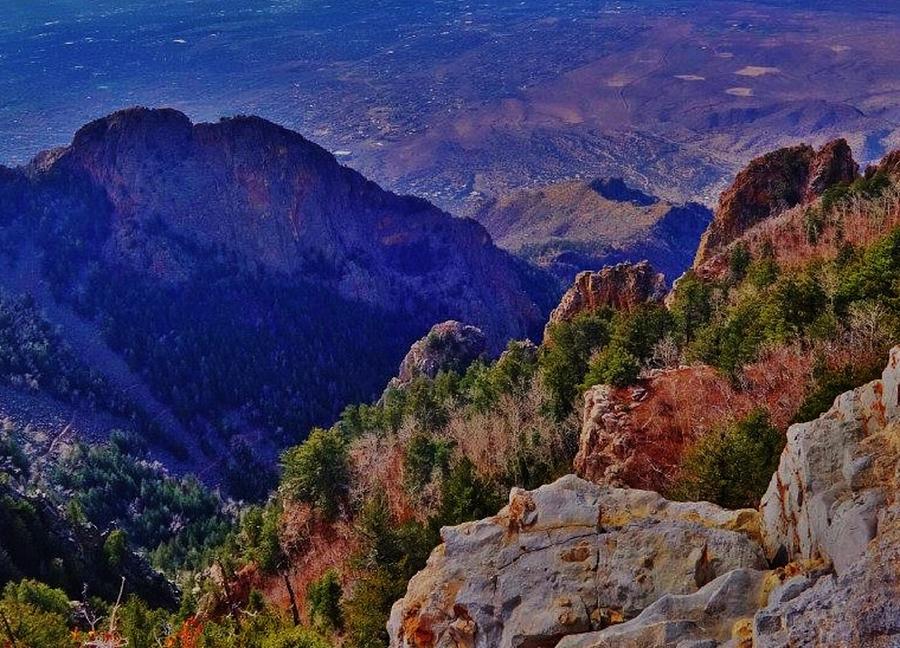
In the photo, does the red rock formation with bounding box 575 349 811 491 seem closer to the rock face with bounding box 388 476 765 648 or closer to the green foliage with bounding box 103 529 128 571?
the rock face with bounding box 388 476 765 648

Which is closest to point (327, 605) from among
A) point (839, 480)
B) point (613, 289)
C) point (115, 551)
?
point (839, 480)

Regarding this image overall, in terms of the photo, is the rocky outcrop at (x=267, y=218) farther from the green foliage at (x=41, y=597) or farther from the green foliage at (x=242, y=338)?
the green foliage at (x=41, y=597)

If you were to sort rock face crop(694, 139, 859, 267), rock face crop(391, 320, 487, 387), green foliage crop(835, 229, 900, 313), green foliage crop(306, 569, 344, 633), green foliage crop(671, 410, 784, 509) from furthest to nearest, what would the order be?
rock face crop(391, 320, 487, 387) < rock face crop(694, 139, 859, 267) < green foliage crop(306, 569, 344, 633) < green foliage crop(835, 229, 900, 313) < green foliage crop(671, 410, 784, 509)

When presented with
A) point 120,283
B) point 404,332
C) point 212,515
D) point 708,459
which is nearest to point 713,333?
point 708,459

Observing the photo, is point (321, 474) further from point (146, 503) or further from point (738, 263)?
point (146, 503)

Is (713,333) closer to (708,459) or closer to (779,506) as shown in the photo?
(708,459)

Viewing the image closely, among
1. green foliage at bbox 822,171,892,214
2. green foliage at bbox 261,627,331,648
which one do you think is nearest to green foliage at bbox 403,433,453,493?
green foliage at bbox 261,627,331,648

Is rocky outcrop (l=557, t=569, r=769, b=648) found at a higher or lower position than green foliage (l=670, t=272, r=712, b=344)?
higher
